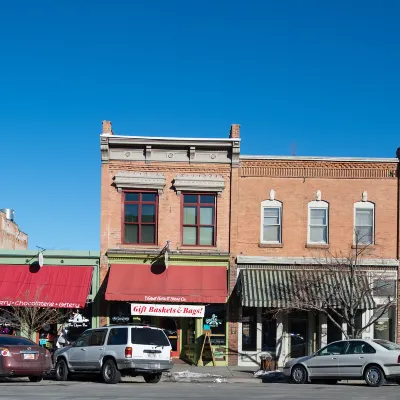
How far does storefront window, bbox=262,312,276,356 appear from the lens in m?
30.1

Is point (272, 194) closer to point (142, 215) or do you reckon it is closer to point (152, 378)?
point (142, 215)

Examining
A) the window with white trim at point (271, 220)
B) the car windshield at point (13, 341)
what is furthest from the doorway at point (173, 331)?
the car windshield at point (13, 341)

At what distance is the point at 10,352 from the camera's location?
20797mm

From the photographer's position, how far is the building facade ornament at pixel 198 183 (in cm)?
3022

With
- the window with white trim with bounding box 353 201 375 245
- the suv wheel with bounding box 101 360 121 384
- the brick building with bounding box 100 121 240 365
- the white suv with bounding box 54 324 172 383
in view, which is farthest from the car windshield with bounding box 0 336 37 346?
the window with white trim with bounding box 353 201 375 245

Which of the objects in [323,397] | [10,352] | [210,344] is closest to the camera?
[323,397]

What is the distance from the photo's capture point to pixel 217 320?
3008cm

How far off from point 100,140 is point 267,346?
10169mm

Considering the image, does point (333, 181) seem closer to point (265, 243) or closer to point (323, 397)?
point (265, 243)

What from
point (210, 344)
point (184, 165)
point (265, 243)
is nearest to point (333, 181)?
point (265, 243)

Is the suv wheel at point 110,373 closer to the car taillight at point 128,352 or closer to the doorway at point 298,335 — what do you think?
the car taillight at point 128,352

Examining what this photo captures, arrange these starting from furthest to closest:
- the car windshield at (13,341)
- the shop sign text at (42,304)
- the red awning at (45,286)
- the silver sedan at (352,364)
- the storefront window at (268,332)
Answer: the storefront window at (268,332), the red awning at (45,286), the shop sign text at (42,304), the silver sedan at (352,364), the car windshield at (13,341)

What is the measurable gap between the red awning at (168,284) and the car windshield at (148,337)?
672 centimetres

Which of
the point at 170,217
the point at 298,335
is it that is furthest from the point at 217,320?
the point at 170,217
